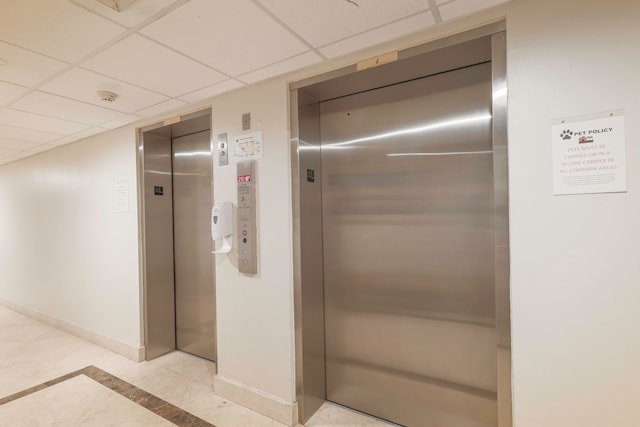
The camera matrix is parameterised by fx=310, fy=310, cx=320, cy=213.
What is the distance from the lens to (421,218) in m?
2.14

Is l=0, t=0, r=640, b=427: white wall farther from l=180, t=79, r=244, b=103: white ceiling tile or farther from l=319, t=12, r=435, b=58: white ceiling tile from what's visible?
l=180, t=79, r=244, b=103: white ceiling tile

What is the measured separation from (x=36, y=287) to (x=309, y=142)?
5.09 m

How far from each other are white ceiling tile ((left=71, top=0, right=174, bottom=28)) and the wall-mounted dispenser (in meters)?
1.30

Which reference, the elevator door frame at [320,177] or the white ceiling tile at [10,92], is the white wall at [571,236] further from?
the white ceiling tile at [10,92]

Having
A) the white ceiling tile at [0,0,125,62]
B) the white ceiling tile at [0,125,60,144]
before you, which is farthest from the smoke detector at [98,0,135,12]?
the white ceiling tile at [0,125,60,144]

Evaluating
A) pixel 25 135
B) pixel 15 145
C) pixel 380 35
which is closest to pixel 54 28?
pixel 380 35

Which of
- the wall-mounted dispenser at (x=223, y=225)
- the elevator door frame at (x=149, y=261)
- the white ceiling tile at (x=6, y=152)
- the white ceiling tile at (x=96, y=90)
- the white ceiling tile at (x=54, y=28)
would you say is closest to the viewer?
the white ceiling tile at (x=54, y=28)

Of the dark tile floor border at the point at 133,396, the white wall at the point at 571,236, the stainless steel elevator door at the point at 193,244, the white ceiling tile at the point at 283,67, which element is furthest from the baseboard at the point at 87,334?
the white wall at the point at 571,236

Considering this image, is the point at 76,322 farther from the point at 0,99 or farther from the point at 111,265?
the point at 0,99

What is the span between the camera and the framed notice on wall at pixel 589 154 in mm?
1336

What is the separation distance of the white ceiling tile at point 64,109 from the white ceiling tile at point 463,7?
2.84m

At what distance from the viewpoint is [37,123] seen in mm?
3135

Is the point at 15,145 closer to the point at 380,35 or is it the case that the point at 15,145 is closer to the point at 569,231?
the point at 380,35

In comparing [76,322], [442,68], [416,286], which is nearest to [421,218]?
[416,286]
